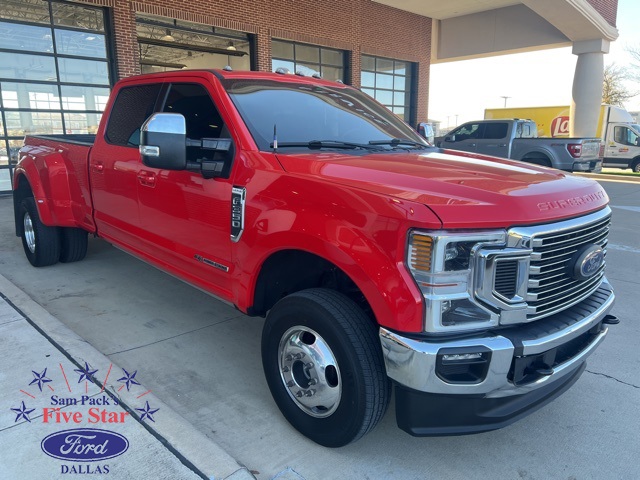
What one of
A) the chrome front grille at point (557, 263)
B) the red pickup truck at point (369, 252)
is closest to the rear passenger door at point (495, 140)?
the red pickup truck at point (369, 252)

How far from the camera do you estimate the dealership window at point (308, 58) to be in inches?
632

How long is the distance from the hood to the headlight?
0.22 ft

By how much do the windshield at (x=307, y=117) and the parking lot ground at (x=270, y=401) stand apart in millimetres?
1624

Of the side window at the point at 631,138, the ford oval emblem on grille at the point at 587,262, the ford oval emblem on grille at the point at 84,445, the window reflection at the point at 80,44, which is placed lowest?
the ford oval emblem on grille at the point at 84,445

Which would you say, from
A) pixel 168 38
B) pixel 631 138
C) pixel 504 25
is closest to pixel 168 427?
pixel 168 38

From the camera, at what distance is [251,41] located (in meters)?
15.0

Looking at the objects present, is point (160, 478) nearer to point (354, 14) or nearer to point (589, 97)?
point (354, 14)

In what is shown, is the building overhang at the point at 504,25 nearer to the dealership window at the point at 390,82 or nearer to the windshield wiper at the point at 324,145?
the dealership window at the point at 390,82

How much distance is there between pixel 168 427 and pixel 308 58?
16.2m

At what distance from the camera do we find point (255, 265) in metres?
2.87

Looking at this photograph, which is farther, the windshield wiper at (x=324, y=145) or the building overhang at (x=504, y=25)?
the building overhang at (x=504, y=25)

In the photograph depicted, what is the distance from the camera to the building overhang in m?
16.9

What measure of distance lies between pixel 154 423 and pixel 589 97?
20.4 metres

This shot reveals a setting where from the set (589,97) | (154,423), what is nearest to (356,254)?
(154,423)
